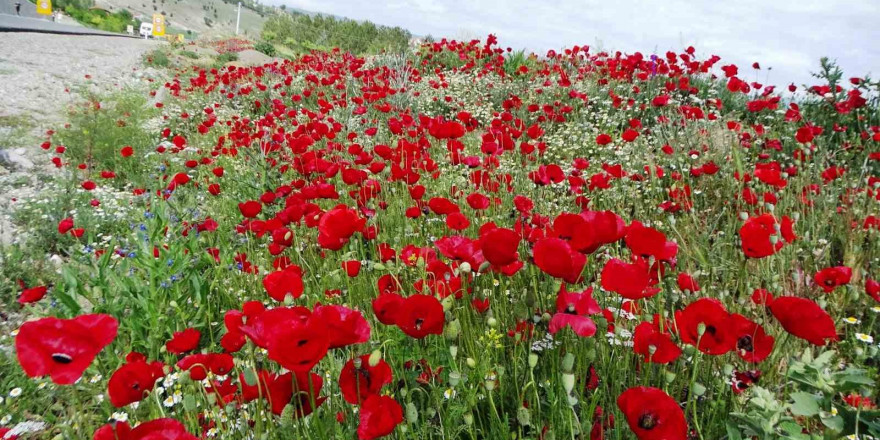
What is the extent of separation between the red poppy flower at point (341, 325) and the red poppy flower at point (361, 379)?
3.3 inches

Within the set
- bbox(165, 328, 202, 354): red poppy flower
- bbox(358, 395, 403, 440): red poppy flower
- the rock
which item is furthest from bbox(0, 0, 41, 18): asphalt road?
bbox(358, 395, 403, 440): red poppy flower

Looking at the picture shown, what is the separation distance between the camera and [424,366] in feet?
5.22

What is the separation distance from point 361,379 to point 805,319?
104cm

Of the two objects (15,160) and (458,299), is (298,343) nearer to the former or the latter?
(458,299)

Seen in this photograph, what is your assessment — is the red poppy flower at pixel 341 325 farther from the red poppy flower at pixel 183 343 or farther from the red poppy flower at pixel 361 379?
the red poppy flower at pixel 183 343

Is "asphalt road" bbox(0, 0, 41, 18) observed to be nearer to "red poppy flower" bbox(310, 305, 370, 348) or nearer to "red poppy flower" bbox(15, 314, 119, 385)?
"red poppy flower" bbox(15, 314, 119, 385)

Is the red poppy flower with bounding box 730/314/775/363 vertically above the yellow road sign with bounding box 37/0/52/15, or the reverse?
the yellow road sign with bounding box 37/0/52/15

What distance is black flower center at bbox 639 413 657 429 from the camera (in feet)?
2.94

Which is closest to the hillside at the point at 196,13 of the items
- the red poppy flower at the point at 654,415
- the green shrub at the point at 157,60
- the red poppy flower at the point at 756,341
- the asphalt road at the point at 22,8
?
the asphalt road at the point at 22,8

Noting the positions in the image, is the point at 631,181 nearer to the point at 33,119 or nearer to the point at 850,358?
the point at 850,358

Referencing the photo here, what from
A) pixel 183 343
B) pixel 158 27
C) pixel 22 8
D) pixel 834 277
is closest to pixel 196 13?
pixel 22 8

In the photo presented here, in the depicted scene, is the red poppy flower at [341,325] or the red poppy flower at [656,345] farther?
the red poppy flower at [656,345]

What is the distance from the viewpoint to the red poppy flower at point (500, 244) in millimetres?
1221

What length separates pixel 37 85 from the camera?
32.7 ft
